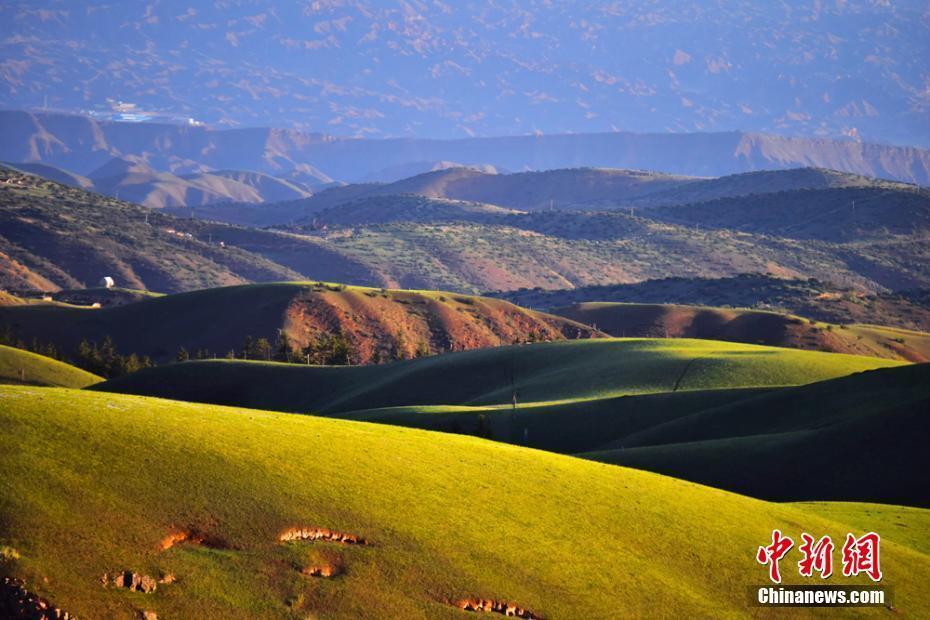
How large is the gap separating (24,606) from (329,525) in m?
7.29

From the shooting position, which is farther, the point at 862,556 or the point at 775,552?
the point at 862,556

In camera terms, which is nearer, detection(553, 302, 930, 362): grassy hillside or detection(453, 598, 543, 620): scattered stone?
detection(453, 598, 543, 620): scattered stone

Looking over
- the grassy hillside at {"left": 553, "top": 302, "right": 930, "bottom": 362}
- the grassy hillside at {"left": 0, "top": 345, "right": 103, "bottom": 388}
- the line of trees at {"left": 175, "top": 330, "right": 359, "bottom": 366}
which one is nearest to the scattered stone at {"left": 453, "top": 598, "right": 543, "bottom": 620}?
the grassy hillside at {"left": 0, "top": 345, "right": 103, "bottom": 388}

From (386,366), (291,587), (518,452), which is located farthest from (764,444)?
(386,366)

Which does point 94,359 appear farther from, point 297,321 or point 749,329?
point 749,329

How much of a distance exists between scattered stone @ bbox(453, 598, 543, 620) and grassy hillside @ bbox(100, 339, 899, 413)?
5800 cm

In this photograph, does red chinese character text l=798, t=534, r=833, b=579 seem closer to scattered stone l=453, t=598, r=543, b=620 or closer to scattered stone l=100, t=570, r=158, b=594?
scattered stone l=453, t=598, r=543, b=620

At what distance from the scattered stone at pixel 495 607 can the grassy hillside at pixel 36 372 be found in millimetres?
84357

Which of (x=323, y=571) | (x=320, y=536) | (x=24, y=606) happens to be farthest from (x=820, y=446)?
(x=24, y=606)

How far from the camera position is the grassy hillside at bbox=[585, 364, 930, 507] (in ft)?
169

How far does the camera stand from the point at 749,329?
161m

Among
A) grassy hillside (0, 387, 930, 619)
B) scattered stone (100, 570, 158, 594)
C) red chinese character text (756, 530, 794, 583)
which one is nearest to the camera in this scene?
scattered stone (100, 570, 158, 594)

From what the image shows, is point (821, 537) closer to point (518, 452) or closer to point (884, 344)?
point (518, 452)

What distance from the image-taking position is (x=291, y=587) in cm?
2452
